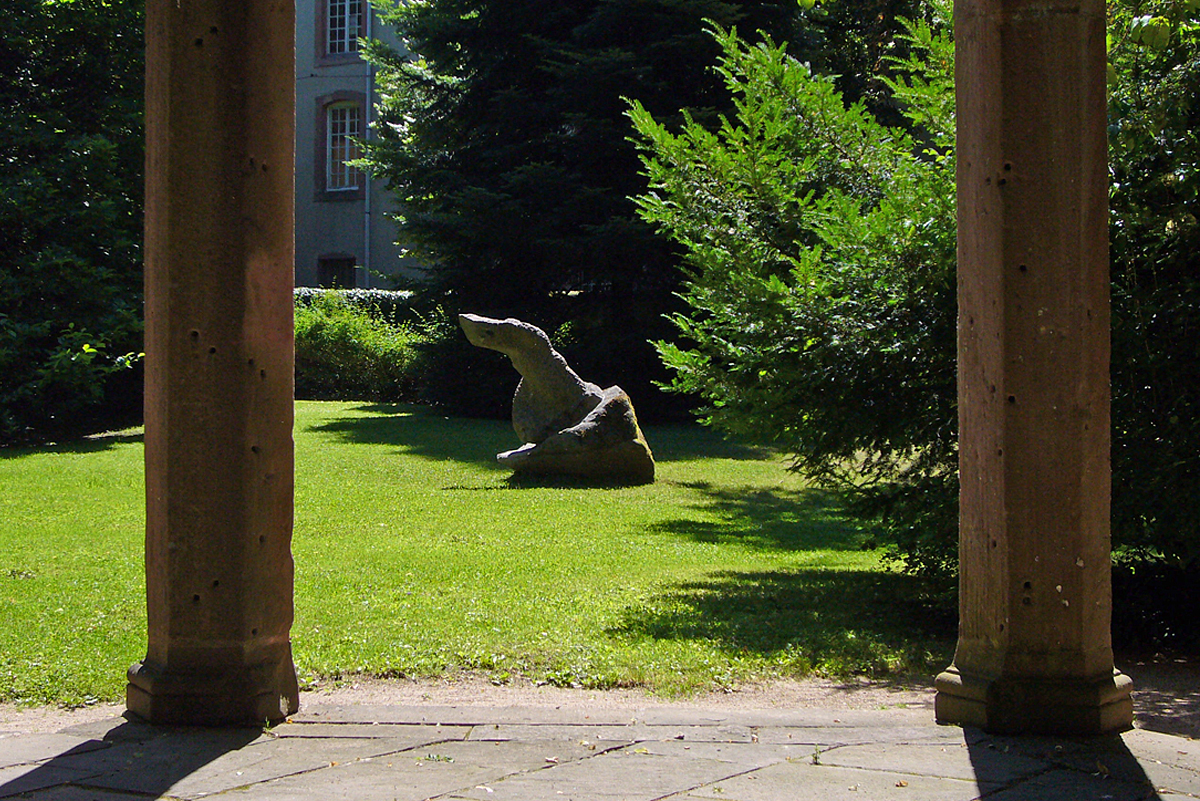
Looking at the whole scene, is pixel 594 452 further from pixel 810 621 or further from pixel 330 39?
pixel 330 39

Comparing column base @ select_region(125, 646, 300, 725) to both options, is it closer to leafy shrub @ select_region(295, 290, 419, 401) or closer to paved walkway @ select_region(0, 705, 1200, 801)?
paved walkway @ select_region(0, 705, 1200, 801)

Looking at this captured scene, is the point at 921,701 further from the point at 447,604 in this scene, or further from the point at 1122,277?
the point at 447,604

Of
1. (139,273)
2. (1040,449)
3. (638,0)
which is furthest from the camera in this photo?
(638,0)

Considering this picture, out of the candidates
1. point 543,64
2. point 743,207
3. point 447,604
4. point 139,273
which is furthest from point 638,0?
point 447,604

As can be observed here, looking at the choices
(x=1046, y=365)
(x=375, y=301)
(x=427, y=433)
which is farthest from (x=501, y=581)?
(x=375, y=301)

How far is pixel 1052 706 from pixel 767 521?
8088 mm

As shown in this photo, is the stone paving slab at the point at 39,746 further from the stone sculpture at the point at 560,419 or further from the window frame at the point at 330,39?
the window frame at the point at 330,39

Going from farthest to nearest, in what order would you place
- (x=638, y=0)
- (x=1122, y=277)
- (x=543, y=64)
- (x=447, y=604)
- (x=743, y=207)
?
(x=543, y=64)
(x=638, y=0)
(x=743, y=207)
(x=447, y=604)
(x=1122, y=277)

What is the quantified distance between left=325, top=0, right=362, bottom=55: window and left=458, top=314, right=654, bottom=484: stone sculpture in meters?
19.8

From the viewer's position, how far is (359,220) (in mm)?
31938

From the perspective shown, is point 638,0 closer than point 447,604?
No

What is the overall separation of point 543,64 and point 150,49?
60.9 ft

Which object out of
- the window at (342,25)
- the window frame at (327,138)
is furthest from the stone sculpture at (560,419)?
the window at (342,25)

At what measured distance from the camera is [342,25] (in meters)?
32.1
